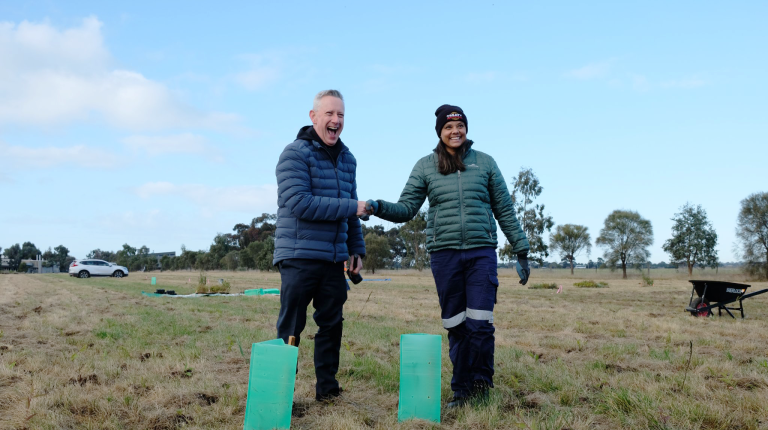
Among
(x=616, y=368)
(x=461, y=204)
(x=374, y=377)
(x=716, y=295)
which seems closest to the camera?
(x=461, y=204)

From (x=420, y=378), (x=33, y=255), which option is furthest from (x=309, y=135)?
(x=33, y=255)

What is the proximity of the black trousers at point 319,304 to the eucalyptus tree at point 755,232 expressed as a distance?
49.5 m

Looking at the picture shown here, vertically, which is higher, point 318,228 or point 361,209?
point 361,209

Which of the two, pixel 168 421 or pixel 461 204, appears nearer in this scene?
pixel 168 421

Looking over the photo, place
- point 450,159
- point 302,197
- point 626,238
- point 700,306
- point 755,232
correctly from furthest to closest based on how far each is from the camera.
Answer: point 626,238 → point 755,232 → point 700,306 → point 450,159 → point 302,197

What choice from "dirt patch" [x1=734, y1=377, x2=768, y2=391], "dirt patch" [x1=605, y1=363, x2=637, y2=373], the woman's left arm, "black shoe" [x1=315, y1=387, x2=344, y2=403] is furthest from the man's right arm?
"dirt patch" [x1=734, y1=377, x2=768, y2=391]

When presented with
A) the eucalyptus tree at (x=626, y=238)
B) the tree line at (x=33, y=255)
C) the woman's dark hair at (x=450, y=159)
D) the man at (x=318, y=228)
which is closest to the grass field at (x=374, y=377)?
the man at (x=318, y=228)

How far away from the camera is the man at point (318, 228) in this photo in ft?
10.6

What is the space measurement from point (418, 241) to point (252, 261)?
21404 mm

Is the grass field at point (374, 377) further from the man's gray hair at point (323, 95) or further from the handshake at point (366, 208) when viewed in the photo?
the man's gray hair at point (323, 95)

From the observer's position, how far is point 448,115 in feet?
12.1

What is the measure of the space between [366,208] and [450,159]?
2.52ft

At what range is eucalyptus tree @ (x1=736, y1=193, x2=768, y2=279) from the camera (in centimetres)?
4230

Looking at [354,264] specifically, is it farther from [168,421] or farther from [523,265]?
[168,421]
